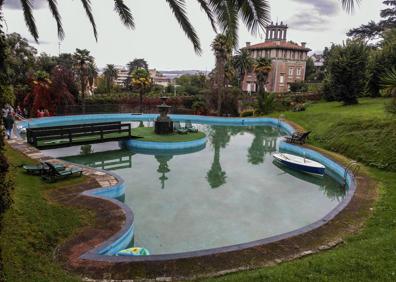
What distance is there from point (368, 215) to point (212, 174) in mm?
7462

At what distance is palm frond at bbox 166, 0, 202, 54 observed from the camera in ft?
17.4

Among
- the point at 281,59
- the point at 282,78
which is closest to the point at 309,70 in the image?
the point at 282,78

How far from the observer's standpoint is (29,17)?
23.5 ft

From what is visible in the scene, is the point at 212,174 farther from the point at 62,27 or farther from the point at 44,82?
the point at 44,82

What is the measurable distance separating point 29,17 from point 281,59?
2203 inches

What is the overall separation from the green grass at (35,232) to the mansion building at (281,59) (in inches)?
2122

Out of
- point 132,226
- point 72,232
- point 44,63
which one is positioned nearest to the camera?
point 72,232

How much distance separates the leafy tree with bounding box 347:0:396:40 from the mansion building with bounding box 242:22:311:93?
31.3ft

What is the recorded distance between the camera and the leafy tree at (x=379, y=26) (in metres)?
52.1

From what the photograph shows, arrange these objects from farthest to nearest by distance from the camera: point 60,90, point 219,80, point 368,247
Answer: point 219,80, point 60,90, point 368,247

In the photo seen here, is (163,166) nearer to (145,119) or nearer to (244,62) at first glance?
(145,119)

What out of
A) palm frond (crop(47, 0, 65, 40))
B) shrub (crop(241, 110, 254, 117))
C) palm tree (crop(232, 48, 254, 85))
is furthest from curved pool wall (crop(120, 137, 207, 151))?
palm tree (crop(232, 48, 254, 85))

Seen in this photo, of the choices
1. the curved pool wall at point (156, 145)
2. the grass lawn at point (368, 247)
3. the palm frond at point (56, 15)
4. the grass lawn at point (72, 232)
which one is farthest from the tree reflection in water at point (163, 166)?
the grass lawn at point (368, 247)

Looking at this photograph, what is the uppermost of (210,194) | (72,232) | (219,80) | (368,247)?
(219,80)
